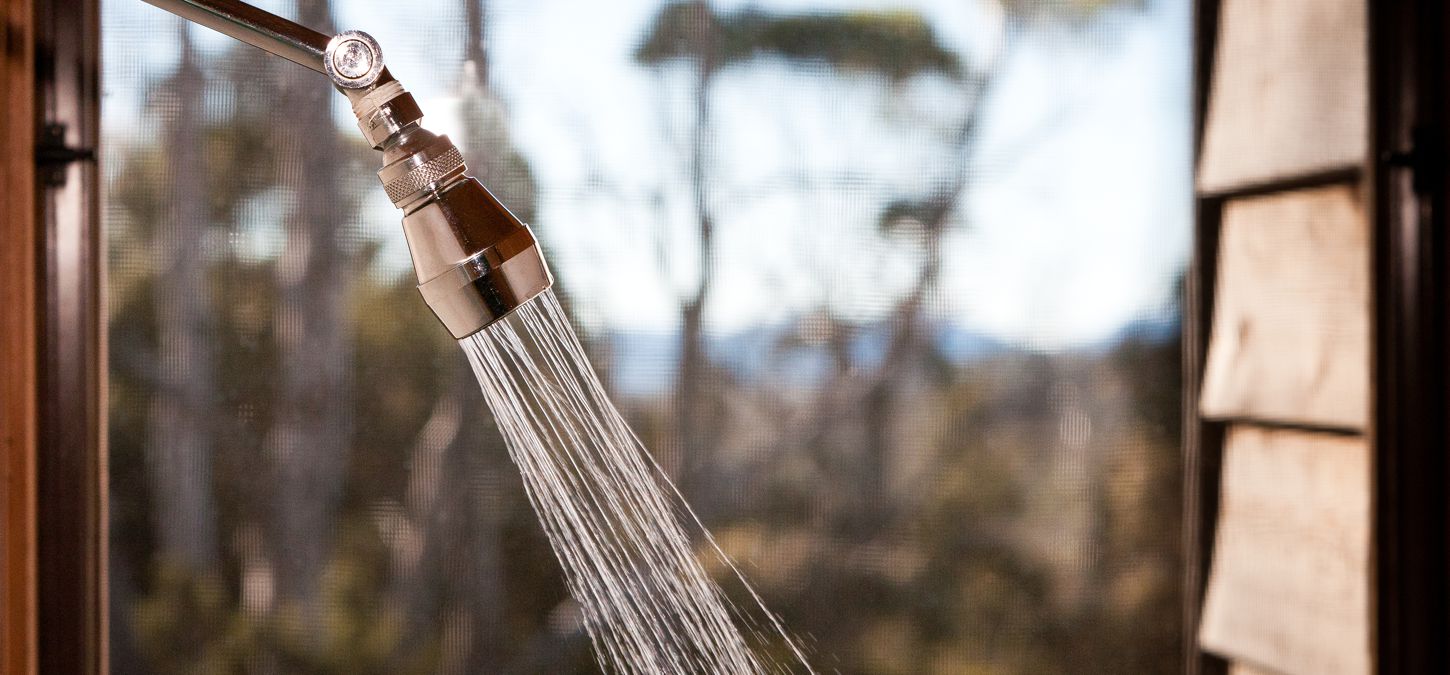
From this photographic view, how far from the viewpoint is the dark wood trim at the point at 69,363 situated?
85 centimetres

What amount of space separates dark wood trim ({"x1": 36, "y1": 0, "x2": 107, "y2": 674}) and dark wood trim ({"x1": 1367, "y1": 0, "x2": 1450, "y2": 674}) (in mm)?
1059

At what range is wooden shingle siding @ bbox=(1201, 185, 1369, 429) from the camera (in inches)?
33.7

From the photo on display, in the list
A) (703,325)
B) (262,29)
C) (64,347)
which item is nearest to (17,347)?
(64,347)

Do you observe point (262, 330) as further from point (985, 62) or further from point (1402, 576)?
point (1402, 576)

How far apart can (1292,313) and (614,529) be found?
608mm

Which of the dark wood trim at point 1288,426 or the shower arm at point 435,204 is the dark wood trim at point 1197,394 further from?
the shower arm at point 435,204

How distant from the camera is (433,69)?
2.84ft

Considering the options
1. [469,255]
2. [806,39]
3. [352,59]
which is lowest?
[469,255]

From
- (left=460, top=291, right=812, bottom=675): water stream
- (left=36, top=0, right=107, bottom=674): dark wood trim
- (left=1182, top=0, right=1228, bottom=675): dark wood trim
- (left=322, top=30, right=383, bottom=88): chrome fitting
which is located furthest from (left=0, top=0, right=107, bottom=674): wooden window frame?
(left=1182, top=0, right=1228, bottom=675): dark wood trim

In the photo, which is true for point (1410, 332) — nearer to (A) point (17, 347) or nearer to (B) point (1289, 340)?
(B) point (1289, 340)

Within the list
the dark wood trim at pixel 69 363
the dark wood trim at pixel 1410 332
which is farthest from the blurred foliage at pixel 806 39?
the dark wood trim at pixel 69 363

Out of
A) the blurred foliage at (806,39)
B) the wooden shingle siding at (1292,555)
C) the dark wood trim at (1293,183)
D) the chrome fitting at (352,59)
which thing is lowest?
the wooden shingle siding at (1292,555)

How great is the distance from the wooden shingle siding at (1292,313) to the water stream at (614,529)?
46 centimetres

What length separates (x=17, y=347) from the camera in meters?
0.83
